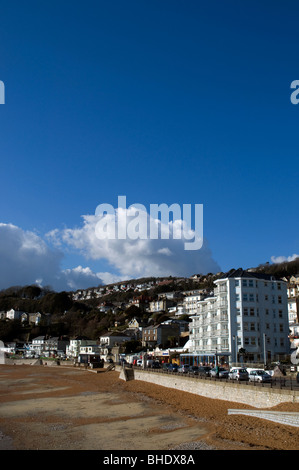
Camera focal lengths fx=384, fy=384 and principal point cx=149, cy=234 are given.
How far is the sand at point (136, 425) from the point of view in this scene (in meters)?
19.3

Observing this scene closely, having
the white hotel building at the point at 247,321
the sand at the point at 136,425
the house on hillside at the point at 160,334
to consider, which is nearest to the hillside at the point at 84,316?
the house on hillside at the point at 160,334

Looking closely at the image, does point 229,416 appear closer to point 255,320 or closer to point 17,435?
point 17,435

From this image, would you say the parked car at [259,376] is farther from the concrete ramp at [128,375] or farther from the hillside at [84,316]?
the hillside at [84,316]

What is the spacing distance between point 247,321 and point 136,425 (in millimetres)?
39317

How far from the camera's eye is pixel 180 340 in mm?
91812

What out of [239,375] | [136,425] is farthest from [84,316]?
[136,425]

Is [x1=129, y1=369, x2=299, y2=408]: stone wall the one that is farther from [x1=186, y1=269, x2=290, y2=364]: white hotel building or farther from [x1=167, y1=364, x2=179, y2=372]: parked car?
[x1=186, y1=269, x2=290, y2=364]: white hotel building

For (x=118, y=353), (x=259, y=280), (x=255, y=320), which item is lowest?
(x=118, y=353)

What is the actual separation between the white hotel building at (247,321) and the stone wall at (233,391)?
19.4 metres

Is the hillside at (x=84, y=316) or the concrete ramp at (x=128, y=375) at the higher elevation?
the hillside at (x=84, y=316)

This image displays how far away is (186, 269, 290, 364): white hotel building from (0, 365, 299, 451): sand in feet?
75.1

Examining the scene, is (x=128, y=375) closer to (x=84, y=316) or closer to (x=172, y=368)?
(x=172, y=368)
